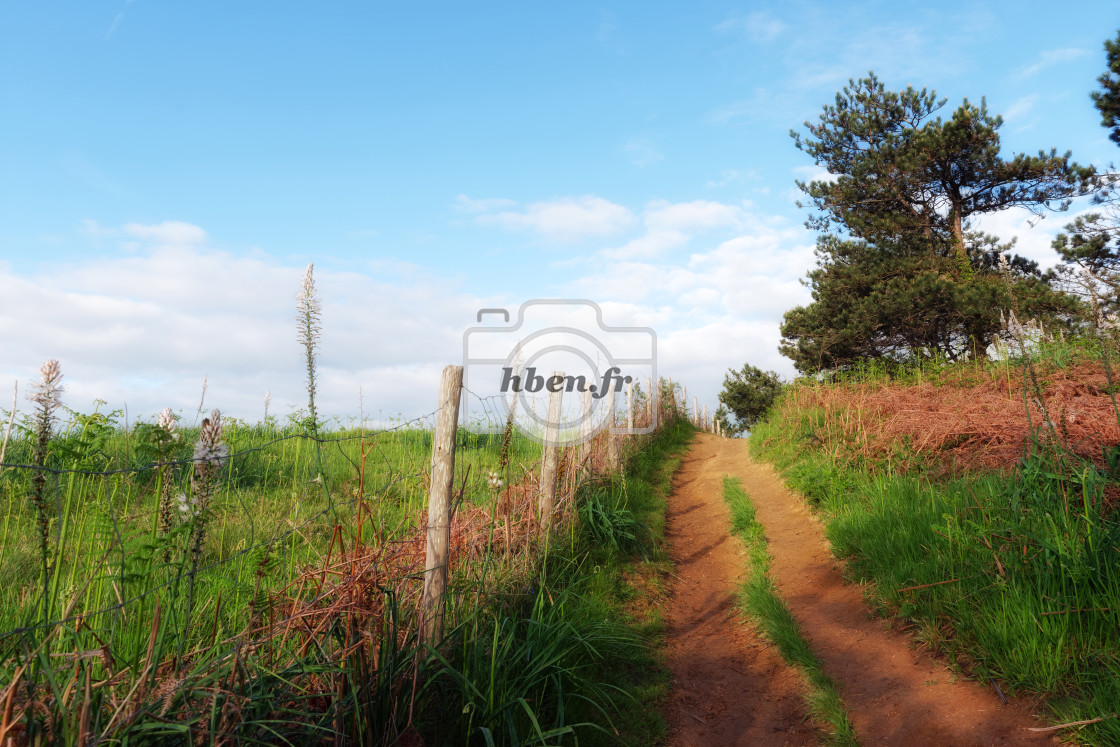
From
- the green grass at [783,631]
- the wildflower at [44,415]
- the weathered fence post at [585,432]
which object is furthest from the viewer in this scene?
the weathered fence post at [585,432]

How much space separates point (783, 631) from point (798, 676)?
49 centimetres

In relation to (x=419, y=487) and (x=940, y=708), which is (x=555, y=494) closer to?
(x=419, y=487)

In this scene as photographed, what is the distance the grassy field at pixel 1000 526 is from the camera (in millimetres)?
3658

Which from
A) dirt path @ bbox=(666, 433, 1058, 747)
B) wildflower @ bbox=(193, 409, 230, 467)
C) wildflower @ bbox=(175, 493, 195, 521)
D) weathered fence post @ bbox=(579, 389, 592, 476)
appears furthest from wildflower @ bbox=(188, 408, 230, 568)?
weathered fence post @ bbox=(579, 389, 592, 476)

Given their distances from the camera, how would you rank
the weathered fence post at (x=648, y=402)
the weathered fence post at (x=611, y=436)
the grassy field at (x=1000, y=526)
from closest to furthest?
the grassy field at (x=1000, y=526) < the weathered fence post at (x=611, y=436) < the weathered fence post at (x=648, y=402)

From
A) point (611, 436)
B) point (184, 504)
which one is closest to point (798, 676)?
point (184, 504)

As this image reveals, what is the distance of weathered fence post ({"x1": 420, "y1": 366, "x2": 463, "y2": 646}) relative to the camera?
3.22 metres

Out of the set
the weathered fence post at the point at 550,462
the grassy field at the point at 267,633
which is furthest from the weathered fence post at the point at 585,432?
the grassy field at the point at 267,633

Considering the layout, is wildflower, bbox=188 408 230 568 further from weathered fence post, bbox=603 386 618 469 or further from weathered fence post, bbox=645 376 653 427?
weathered fence post, bbox=645 376 653 427

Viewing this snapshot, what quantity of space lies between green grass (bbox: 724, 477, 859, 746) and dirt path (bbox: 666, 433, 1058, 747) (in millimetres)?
82

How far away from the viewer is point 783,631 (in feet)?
16.4

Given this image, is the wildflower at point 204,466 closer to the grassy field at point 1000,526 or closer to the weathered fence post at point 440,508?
the weathered fence post at point 440,508

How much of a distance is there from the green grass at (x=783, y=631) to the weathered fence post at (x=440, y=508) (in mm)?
2544

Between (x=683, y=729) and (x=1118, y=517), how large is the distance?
3.32 m
